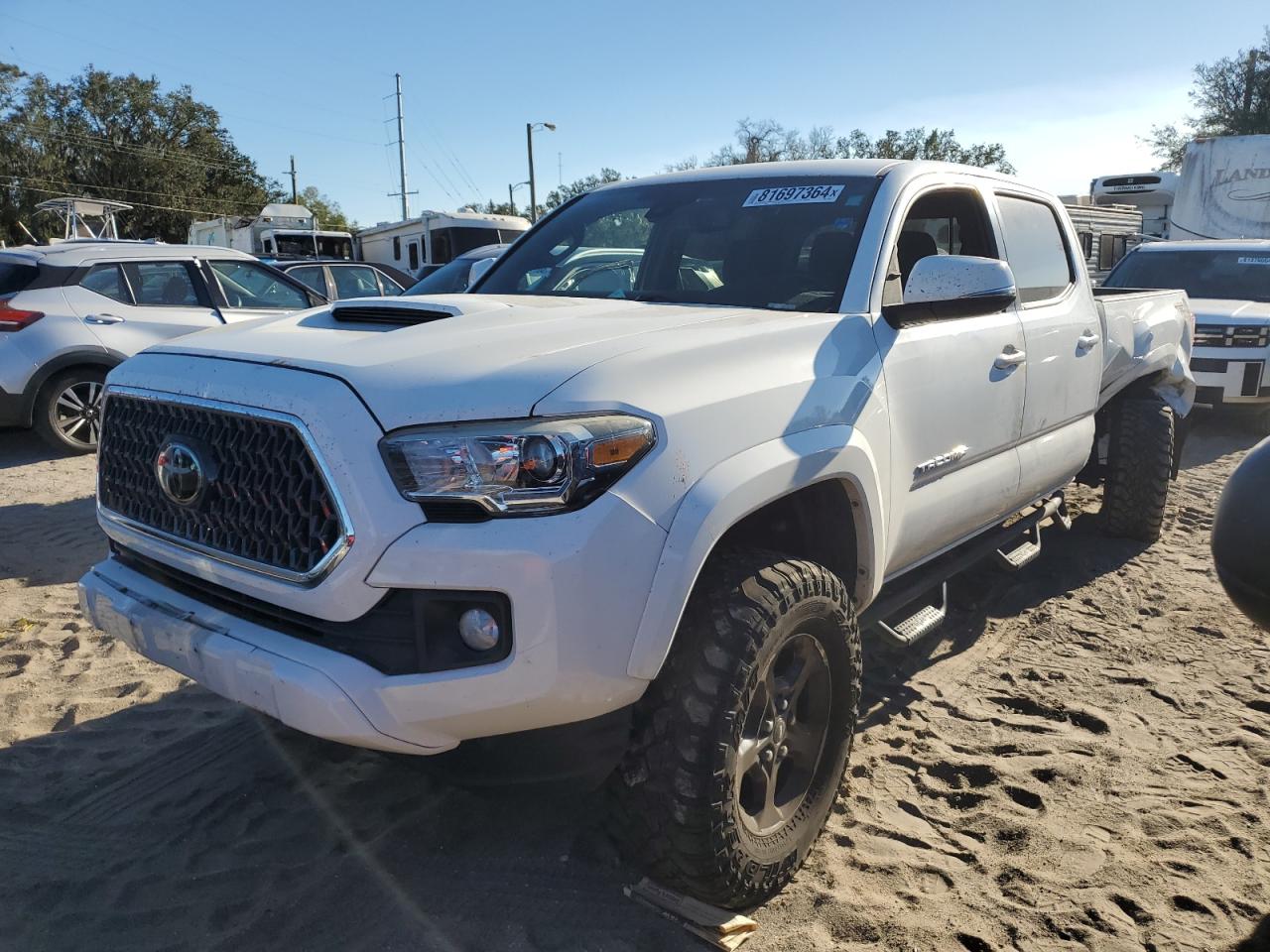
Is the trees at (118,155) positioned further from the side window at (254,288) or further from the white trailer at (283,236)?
the side window at (254,288)

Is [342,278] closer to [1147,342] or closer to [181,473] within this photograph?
[1147,342]

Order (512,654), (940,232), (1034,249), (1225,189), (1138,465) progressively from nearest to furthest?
(512,654)
(940,232)
(1034,249)
(1138,465)
(1225,189)

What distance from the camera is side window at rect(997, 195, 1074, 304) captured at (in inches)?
154

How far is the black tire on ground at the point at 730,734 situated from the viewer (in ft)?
6.98

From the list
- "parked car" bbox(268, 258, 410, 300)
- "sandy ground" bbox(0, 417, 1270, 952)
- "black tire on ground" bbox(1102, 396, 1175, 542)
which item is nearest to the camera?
"sandy ground" bbox(0, 417, 1270, 952)

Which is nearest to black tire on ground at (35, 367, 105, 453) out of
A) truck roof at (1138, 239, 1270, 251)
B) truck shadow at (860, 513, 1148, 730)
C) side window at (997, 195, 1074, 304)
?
truck shadow at (860, 513, 1148, 730)

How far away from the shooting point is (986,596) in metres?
4.81

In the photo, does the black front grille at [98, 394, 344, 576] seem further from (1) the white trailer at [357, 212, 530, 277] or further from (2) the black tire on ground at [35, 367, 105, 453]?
(1) the white trailer at [357, 212, 530, 277]

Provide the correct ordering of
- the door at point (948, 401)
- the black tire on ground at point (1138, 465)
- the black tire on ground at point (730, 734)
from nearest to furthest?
the black tire on ground at point (730, 734)
the door at point (948, 401)
the black tire on ground at point (1138, 465)

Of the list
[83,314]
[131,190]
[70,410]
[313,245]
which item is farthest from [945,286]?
[131,190]

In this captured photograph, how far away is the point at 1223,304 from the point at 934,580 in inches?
306

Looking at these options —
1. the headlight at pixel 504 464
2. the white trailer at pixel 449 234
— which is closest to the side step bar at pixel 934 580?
the headlight at pixel 504 464

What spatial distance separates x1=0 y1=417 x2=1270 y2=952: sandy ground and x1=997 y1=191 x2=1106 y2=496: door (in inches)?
35.4

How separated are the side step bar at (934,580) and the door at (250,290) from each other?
669cm
